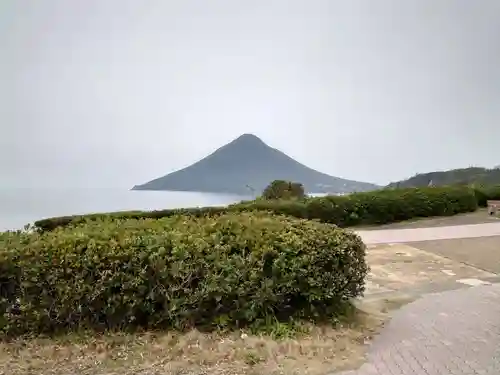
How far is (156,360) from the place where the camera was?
2488 millimetres

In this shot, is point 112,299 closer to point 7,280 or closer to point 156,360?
point 156,360

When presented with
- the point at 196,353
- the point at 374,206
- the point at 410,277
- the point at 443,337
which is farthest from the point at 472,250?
the point at 196,353

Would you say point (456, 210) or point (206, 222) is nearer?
point (206, 222)

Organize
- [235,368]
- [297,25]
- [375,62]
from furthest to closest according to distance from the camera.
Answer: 1. [375,62]
2. [297,25]
3. [235,368]

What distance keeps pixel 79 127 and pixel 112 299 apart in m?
9.57

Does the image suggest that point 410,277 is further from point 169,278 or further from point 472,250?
point 169,278

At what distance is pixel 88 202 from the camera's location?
10.1 m

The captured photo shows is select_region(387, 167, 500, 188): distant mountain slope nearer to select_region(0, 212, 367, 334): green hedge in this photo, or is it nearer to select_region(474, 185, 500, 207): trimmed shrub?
select_region(474, 185, 500, 207): trimmed shrub

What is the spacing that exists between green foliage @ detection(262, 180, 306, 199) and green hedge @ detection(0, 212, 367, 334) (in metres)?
9.16

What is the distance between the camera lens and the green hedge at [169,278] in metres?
2.70

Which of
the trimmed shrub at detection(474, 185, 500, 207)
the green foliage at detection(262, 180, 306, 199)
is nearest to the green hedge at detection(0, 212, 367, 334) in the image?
the green foliage at detection(262, 180, 306, 199)

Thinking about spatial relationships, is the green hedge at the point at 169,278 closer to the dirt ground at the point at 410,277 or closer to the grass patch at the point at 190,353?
the grass patch at the point at 190,353

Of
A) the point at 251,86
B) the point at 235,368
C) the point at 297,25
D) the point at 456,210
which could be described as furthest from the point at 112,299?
the point at 456,210

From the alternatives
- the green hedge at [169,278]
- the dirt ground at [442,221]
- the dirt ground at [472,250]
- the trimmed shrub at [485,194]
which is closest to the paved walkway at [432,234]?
the dirt ground at [472,250]
